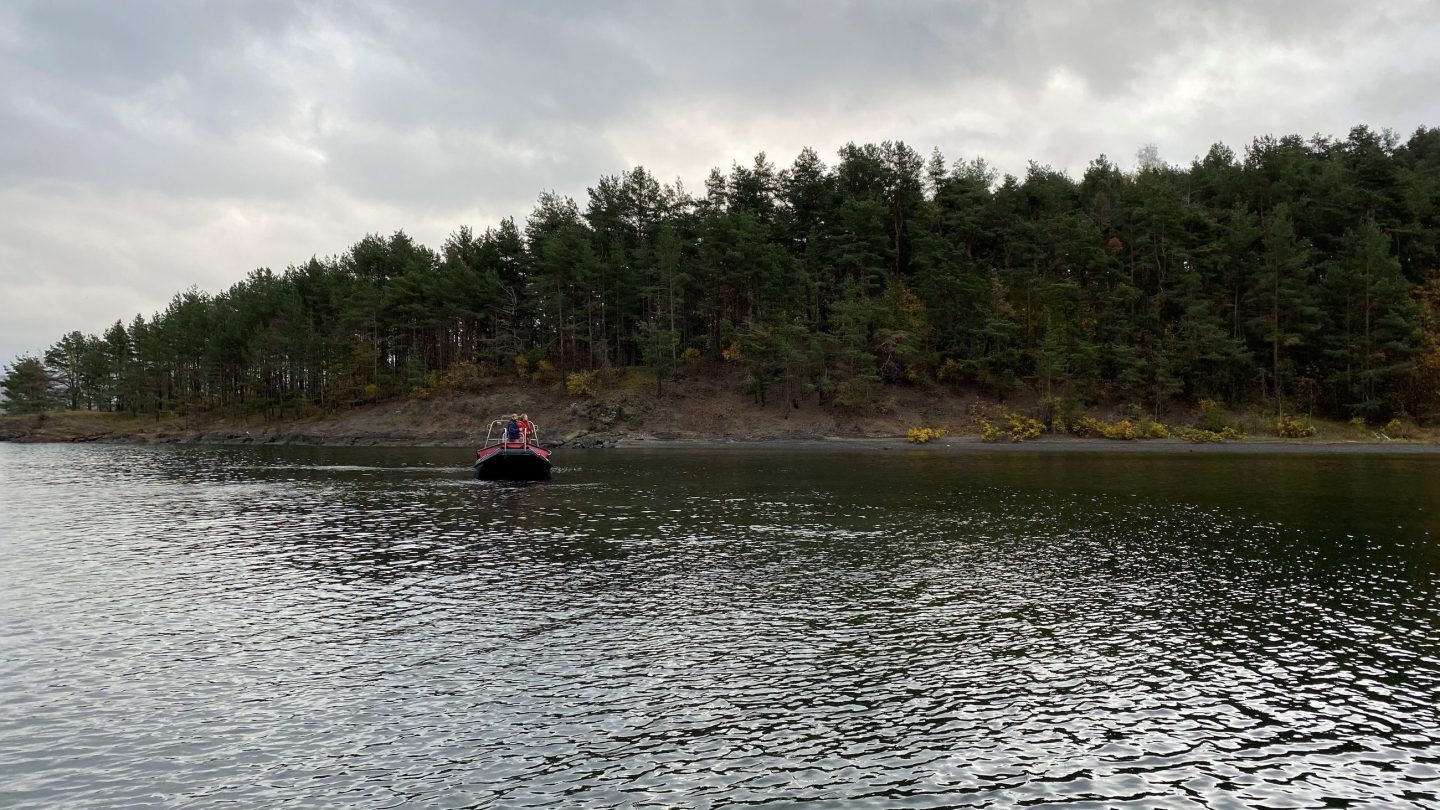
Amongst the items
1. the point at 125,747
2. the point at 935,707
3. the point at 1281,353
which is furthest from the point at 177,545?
the point at 1281,353

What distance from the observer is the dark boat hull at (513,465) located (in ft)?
176

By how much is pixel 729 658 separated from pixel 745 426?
2784 inches

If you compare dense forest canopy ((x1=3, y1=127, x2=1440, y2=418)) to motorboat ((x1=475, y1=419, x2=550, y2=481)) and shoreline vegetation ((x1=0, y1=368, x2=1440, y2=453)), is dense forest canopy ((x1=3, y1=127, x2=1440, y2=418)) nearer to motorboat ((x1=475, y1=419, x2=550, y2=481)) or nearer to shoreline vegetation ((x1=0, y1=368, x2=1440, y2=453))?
shoreline vegetation ((x1=0, y1=368, x2=1440, y2=453))

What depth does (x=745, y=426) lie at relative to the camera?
288 ft

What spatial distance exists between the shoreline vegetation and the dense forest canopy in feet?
9.98

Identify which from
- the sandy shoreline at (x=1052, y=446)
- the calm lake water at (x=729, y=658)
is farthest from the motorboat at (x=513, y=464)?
the sandy shoreline at (x=1052, y=446)

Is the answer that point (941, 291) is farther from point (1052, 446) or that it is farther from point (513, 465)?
point (513, 465)

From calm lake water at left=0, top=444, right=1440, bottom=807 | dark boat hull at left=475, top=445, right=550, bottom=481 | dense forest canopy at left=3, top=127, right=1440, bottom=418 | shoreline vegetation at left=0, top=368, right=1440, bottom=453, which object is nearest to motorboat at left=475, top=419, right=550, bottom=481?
dark boat hull at left=475, top=445, right=550, bottom=481

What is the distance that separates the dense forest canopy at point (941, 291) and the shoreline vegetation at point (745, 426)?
304 centimetres

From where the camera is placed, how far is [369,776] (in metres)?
11.9

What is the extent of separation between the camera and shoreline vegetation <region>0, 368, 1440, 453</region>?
245 ft

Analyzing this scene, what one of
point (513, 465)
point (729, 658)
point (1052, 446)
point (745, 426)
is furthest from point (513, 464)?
point (1052, 446)

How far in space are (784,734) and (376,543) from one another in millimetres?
23802

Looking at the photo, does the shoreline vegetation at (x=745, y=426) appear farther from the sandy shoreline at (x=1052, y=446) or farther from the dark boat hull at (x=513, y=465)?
the dark boat hull at (x=513, y=465)
